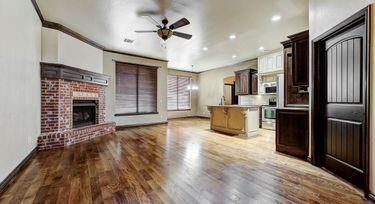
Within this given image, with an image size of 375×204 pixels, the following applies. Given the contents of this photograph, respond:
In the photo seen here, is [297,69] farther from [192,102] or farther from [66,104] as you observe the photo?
[192,102]

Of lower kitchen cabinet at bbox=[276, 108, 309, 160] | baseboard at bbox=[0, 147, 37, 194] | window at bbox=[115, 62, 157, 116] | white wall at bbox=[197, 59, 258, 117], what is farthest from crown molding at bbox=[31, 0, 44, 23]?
white wall at bbox=[197, 59, 258, 117]

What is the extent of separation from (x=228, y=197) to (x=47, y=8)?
4690 millimetres

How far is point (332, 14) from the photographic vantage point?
2.63 metres

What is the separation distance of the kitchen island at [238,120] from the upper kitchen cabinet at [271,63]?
197 cm

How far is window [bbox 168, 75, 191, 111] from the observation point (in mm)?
10188

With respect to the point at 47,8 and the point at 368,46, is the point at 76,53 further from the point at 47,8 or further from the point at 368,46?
the point at 368,46

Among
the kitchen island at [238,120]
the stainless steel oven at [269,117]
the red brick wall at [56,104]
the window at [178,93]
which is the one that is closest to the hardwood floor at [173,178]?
the red brick wall at [56,104]

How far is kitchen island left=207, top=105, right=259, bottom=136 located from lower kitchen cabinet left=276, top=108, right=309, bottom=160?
1.56 meters

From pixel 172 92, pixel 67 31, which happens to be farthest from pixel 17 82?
pixel 172 92

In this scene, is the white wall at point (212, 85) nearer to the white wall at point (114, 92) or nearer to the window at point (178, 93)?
the window at point (178, 93)

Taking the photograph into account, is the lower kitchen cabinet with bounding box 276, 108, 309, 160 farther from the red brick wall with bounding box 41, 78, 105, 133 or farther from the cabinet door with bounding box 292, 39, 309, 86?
the red brick wall with bounding box 41, 78, 105, 133

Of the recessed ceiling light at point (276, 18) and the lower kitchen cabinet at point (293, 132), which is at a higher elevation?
the recessed ceiling light at point (276, 18)

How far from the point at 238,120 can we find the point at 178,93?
5.48 m

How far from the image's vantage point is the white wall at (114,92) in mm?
6570
